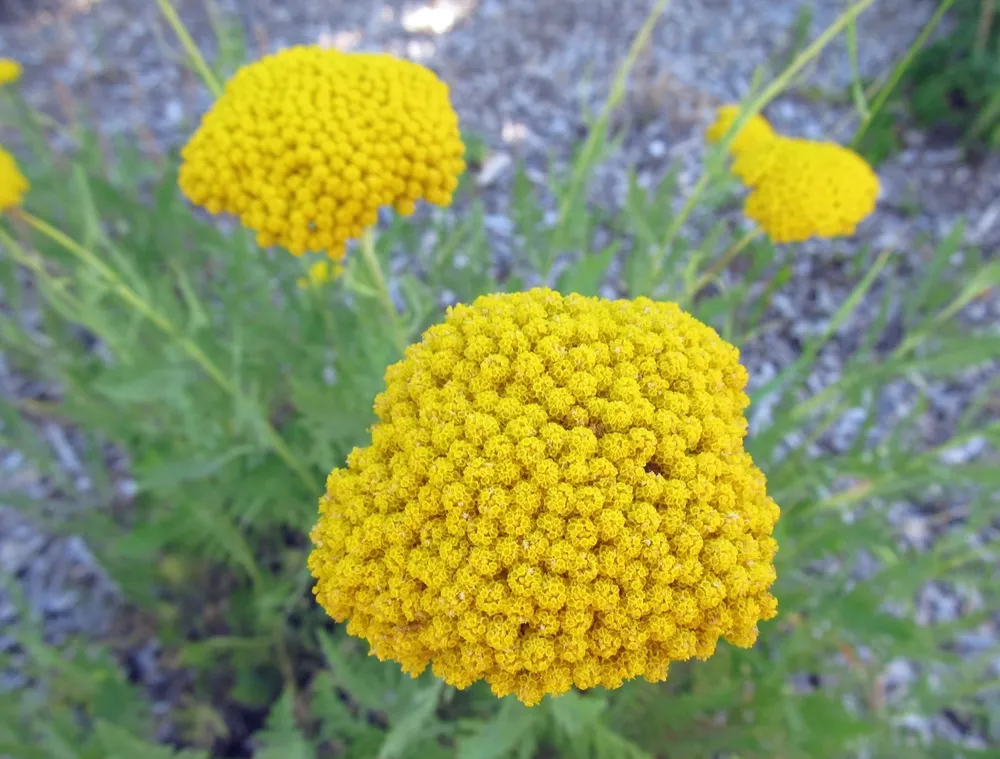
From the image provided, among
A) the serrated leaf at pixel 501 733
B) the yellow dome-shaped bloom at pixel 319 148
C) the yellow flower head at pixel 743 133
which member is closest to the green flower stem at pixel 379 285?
the yellow dome-shaped bloom at pixel 319 148

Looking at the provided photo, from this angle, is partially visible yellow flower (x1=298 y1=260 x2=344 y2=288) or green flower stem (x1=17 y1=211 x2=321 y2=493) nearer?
green flower stem (x1=17 y1=211 x2=321 y2=493)

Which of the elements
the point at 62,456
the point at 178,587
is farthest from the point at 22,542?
the point at 178,587

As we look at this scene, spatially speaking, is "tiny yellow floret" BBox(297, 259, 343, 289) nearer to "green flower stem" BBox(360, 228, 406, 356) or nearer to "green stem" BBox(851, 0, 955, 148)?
"green flower stem" BBox(360, 228, 406, 356)

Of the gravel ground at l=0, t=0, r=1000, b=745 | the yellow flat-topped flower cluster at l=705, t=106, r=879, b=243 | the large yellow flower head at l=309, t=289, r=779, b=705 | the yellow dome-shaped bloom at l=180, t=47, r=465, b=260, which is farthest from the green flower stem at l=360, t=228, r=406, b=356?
the gravel ground at l=0, t=0, r=1000, b=745

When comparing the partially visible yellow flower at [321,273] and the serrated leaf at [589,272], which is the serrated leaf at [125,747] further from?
the serrated leaf at [589,272]

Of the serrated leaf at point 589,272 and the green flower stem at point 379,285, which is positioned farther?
the serrated leaf at point 589,272

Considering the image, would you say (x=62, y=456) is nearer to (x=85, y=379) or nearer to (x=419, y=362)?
(x=85, y=379)
